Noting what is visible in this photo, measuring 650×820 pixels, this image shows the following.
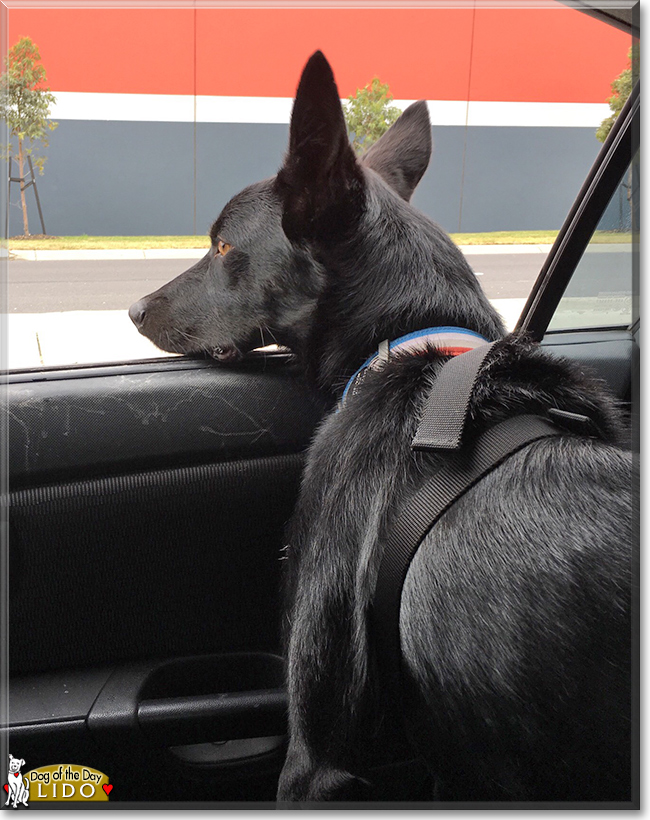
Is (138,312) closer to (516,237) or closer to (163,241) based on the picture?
(163,241)

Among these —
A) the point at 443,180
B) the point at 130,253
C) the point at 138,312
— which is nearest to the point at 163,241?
the point at 130,253

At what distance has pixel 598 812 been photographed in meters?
0.87

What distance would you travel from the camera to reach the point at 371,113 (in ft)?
5.65

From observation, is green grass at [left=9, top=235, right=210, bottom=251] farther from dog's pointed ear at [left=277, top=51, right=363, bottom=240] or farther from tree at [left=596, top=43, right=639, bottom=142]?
tree at [left=596, top=43, right=639, bottom=142]

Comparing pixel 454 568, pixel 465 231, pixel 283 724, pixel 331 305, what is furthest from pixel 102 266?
pixel 454 568

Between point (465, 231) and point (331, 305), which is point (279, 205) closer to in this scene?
point (331, 305)

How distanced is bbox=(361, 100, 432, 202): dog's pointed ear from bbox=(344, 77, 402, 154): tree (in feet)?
0.16

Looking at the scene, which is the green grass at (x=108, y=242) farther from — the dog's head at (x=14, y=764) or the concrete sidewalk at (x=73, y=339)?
the dog's head at (x=14, y=764)

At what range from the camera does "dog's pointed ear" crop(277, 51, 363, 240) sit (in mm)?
1189

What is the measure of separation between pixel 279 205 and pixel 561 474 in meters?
0.84

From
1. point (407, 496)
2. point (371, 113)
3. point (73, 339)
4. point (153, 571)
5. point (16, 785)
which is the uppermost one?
point (371, 113)

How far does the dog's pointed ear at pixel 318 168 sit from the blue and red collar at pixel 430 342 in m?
0.27

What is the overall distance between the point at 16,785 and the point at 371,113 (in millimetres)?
1699

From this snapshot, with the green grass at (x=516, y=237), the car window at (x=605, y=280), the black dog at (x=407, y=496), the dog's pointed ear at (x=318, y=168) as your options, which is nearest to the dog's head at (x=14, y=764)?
the black dog at (x=407, y=496)
